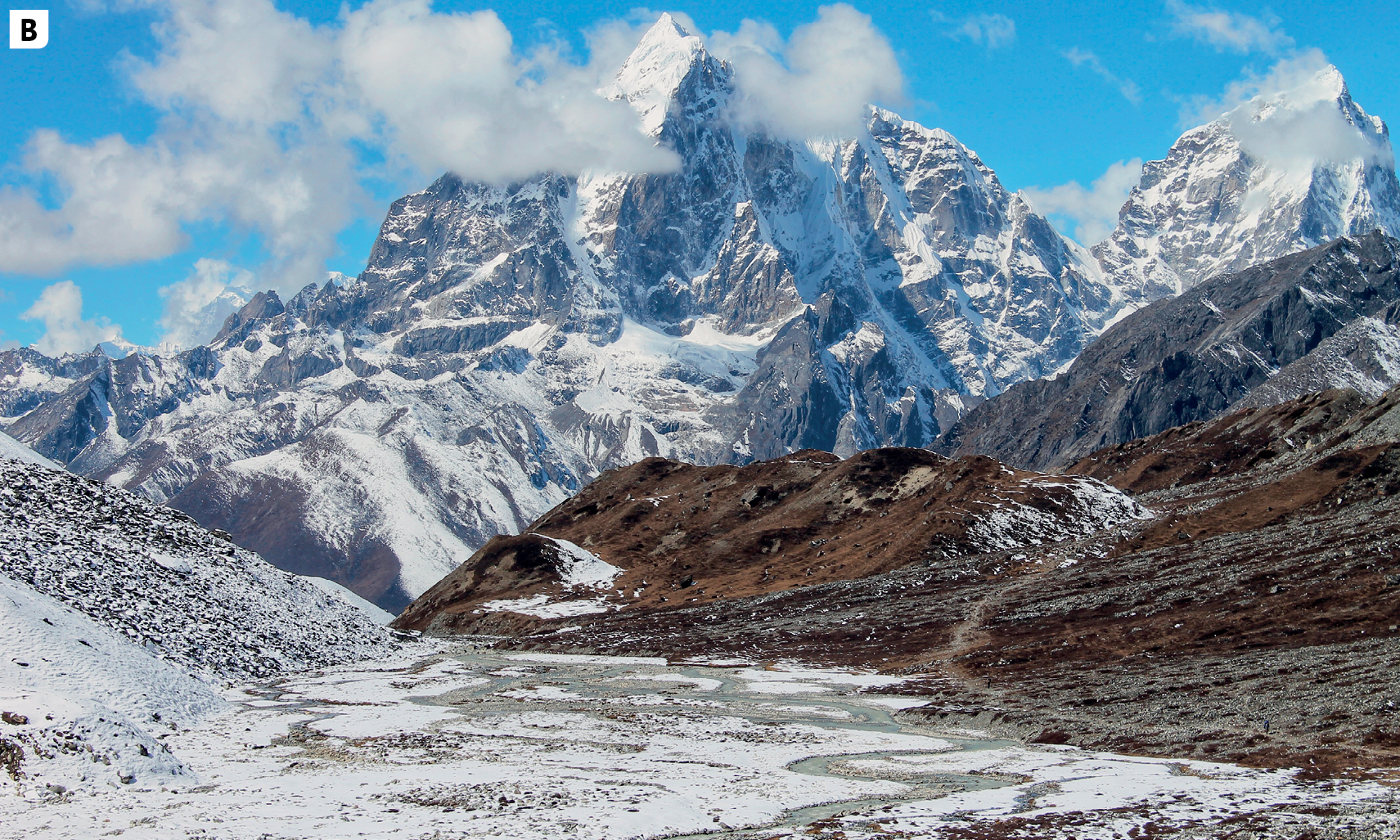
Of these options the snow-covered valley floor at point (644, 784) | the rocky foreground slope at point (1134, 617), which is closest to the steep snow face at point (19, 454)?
the snow-covered valley floor at point (644, 784)

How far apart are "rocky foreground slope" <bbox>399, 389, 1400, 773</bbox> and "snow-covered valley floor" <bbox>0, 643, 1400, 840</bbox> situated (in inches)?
320

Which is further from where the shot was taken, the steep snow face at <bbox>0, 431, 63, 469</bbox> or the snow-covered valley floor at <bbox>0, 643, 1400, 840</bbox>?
the steep snow face at <bbox>0, 431, 63, 469</bbox>

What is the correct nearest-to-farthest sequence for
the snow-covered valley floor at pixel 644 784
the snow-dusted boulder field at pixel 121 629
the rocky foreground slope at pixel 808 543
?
the snow-covered valley floor at pixel 644 784, the snow-dusted boulder field at pixel 121 629, the rocky foreground slope at pixel 808 543

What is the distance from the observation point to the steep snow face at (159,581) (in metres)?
77.4

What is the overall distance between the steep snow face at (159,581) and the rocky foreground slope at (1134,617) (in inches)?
1382

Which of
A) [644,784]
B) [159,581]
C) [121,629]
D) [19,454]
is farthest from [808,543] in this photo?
[644,784]

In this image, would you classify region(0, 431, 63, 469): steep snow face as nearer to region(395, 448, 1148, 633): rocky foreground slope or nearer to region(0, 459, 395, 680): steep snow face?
region(0, 459, 395, 680): steep snow face

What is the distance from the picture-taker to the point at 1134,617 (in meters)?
94.6

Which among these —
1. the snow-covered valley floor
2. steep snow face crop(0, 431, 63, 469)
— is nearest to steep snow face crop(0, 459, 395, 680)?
steep snow face crop(0, 431, 63, 469)

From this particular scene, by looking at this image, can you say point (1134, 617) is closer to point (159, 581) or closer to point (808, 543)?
point (808, 543)

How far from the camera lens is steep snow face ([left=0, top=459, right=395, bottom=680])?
3049 inches

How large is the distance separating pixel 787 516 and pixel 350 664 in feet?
325

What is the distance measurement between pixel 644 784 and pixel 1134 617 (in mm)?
63149

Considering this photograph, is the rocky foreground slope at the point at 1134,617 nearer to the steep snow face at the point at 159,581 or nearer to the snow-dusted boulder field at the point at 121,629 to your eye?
the steep snow face at the point at 159,581
